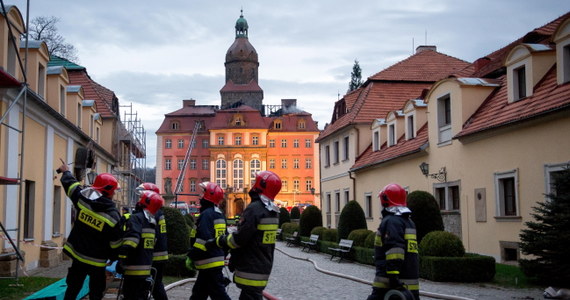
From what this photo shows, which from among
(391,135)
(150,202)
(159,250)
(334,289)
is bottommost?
(334,289)

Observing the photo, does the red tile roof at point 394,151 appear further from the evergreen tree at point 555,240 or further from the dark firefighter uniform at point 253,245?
the dark firefighter uniform at point 253,245

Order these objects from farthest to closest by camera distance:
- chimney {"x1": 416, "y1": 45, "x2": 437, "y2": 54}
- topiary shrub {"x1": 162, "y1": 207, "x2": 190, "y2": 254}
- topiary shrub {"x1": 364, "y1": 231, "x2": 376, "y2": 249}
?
chimney {"x1": 416, "y1": 45, "x2": 437, "y2": 54} → topiary shrub {"x1": 364, "y1": 231, "x2": 376, "y2": 249} → topiary shrub {"x1": 162, "y1": 207, "x2": 190, "y2": 254}

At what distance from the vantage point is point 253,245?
22.8ft

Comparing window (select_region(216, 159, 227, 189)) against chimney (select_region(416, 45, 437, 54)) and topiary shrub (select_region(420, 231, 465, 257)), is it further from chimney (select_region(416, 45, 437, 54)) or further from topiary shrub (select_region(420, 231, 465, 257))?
topiary shrub (select_region(420, 231, 465, 257))

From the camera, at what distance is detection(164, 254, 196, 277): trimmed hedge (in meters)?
15.1

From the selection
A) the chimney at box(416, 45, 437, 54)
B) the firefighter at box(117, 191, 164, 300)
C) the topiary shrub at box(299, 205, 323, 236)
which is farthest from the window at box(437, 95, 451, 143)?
the firefighter at box(117, 191, 164, 300)

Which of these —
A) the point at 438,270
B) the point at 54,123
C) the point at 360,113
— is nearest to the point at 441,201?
the point at 438,270

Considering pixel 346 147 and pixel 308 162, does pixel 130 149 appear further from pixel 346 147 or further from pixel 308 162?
pixel 308 162

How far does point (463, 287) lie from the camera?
13.9 meters

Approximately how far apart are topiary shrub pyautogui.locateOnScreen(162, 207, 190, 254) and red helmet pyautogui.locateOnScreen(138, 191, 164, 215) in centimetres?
767

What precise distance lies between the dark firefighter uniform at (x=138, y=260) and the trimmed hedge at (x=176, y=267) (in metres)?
6.65

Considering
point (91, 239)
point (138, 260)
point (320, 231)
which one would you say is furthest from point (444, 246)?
point (320, 231)

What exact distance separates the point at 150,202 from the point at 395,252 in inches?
137

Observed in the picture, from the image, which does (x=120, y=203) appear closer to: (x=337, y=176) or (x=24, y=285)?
(x=337, y=176)
